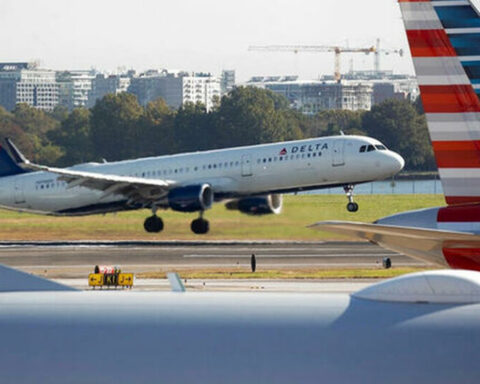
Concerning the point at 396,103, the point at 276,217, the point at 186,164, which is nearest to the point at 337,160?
the point at 276,217

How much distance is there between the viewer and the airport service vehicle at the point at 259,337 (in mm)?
14039

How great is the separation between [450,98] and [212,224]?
48.5 m

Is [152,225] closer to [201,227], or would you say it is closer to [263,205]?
[201,227]

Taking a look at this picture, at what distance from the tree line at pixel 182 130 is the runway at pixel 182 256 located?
6398 centimetres

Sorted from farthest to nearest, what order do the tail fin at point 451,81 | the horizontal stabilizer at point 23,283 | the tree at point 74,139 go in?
1. the tree at point 74,139
2. the tail fin at point 451,81
3. the horizontal stabilizer at point 23,283

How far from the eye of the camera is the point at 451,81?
2175 centimetres

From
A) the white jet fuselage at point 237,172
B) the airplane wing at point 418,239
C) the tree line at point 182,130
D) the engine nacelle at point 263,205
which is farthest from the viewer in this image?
the tree line at point 182,130

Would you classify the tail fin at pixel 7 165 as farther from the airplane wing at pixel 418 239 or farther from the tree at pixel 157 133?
the tree at pixel 157 133

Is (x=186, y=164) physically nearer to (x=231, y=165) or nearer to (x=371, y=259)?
(x=231, y=165)

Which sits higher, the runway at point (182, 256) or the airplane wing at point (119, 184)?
the airplane wing at point (119, 184)

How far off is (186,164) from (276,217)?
731 cm

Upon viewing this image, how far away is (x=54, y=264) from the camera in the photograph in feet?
210

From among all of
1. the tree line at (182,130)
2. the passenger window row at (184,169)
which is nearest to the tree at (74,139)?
the tree line at (182,130)

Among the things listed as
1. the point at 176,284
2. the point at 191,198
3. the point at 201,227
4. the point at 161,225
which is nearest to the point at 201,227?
the point at 201,227
